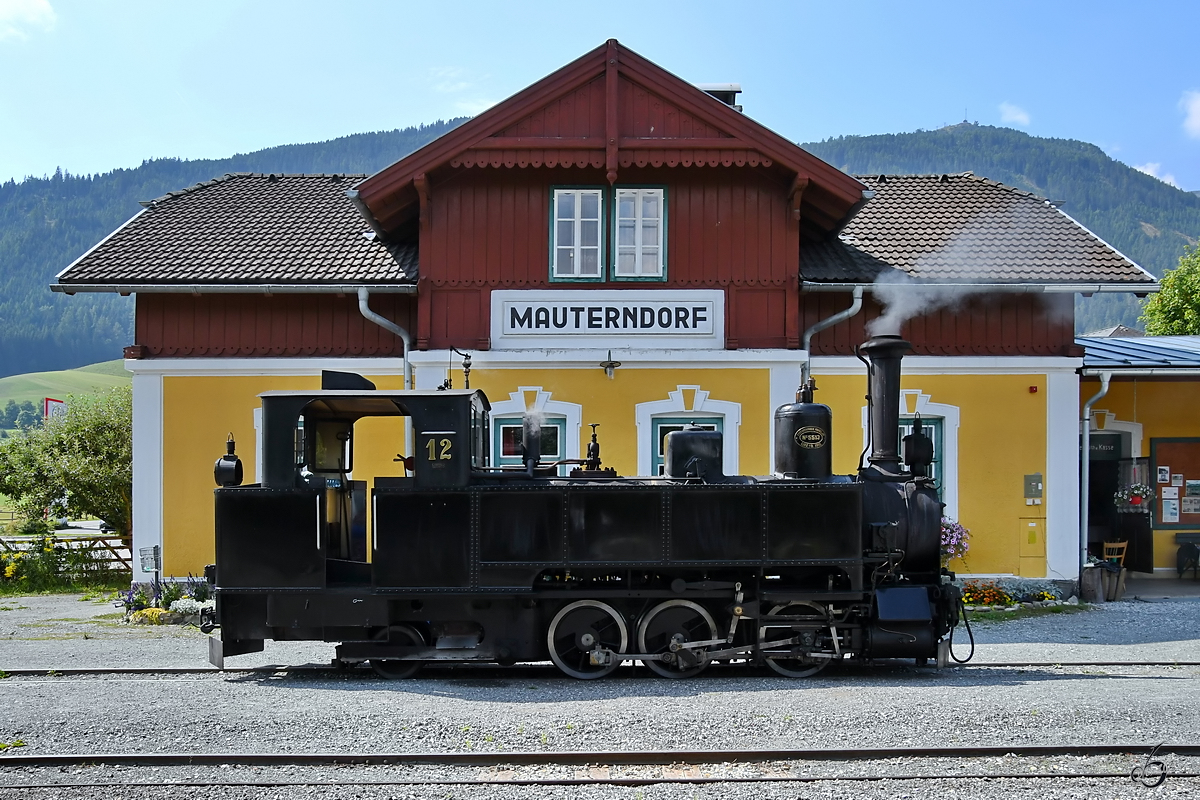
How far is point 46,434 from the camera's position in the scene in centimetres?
1856

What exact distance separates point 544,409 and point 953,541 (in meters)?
5.53

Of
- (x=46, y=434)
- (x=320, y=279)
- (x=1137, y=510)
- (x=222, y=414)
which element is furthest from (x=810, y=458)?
(x=46, y=434)

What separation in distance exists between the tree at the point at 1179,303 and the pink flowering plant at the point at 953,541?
30.7 metres

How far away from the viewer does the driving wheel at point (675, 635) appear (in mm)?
8523

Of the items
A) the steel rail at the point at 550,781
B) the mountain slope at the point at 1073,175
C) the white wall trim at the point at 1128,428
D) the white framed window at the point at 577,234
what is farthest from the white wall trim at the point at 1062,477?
the mountain slope at the point at 1073,175

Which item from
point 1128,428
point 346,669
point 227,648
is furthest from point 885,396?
point 1128,428

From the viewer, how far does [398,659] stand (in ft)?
28.2

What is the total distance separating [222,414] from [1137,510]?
1369 centimetres

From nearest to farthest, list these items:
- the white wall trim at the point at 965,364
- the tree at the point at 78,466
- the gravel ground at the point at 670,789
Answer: the gravel ground at the point at 670,789
the white wall trim at the point at 965,364
the tree at the point at 78,466

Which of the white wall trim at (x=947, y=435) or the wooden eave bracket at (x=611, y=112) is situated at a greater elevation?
the wooden eave bracket at (x=611, y=112)

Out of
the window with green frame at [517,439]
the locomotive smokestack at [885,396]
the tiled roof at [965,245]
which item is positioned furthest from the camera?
the tiled roof at [965,245]

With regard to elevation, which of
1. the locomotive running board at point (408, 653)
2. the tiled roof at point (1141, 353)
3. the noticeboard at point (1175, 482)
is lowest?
the locomotive running board at point (408, 653)

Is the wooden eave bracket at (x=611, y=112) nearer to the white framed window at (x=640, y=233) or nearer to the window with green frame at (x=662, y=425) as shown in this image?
the white framed window at (x=640, y=233)

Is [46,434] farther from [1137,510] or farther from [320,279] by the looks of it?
[1137,510]
